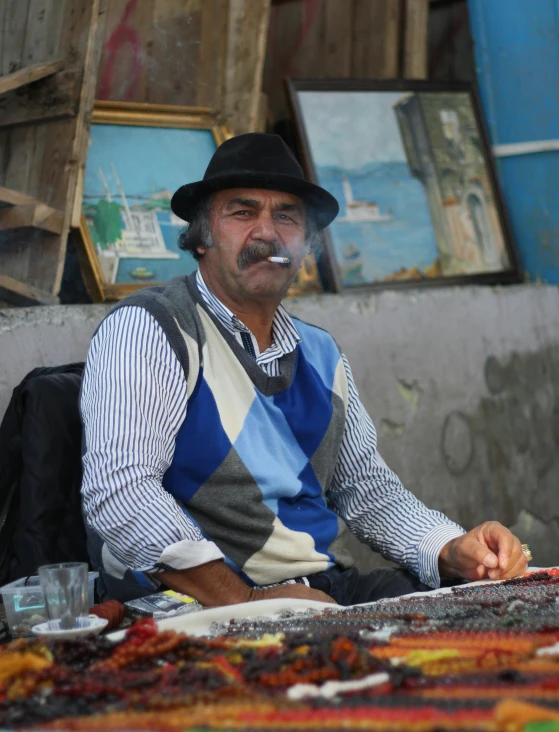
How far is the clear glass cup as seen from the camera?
1834 millimetres

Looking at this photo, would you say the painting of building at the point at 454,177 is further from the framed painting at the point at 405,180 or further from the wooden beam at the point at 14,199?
the wooden beam at the point at 14,199

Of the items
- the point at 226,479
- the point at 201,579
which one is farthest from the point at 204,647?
the point at 226,479

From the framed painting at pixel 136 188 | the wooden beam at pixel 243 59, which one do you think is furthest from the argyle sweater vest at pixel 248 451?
the wooden beam at pixel 243 59

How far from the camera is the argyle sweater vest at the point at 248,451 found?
2518 millimetres

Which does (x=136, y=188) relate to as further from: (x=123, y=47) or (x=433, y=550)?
(x=433, y=550)

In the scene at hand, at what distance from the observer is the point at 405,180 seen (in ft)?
15.7

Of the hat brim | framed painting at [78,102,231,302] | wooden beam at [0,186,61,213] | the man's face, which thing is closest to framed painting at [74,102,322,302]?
framed painting at [78,102,231,302]

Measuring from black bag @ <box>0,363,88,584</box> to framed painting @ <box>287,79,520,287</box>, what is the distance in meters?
1.99

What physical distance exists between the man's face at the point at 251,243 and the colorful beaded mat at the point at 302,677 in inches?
43.9

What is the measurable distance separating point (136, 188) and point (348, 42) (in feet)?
5.63

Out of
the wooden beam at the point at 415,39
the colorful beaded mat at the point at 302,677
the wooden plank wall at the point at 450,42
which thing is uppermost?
the wooden plank wall at the point at 450,42

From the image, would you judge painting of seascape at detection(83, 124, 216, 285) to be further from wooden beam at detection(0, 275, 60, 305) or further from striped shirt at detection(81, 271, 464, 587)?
striped shirt at detection(81, 271, 464, 587)

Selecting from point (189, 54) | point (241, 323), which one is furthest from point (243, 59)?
point (241, 323)

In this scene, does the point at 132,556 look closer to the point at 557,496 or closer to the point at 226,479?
the point at 226,479
